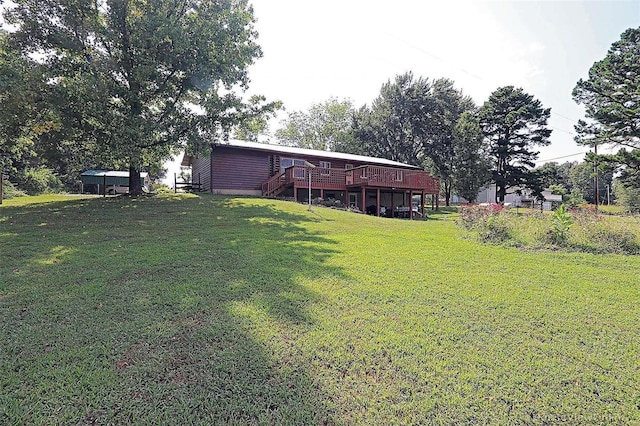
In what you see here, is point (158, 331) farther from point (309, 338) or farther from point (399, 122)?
point (399, 122)

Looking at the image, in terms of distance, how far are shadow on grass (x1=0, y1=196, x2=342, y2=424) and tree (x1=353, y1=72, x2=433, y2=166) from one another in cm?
3227

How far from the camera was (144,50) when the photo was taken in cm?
1242

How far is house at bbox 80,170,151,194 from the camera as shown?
2472 cm

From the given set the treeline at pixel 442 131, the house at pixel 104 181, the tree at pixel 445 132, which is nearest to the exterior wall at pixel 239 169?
the house at pixel 104 181

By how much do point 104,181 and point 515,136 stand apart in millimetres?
35981

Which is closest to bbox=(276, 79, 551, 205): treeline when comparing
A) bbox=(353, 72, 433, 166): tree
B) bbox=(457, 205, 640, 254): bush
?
bbox=(353, 72, 433, 166): tree

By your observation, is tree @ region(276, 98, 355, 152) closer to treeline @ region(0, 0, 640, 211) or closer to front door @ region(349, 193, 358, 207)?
front door @ region(349, 193, 358, 207)

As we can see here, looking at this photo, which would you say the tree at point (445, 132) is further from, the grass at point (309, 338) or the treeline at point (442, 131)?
the grass at point (309, 338)

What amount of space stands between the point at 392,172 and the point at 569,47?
895cm

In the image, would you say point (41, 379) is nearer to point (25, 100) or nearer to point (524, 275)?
point (524, 275)

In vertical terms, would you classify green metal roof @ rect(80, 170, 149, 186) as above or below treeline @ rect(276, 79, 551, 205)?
below

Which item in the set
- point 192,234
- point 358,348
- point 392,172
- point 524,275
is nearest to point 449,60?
point 392,172

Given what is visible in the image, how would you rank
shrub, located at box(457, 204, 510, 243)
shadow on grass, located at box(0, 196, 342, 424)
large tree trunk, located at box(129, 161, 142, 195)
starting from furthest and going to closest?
large tree trunk, located at box(129, 161, 142, 195) → shrub, located at box(457, 204, 510, 243) → shadow on grass, located at box(0, 196, 342, 424)

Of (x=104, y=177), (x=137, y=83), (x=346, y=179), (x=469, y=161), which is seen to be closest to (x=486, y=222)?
(x=346, y=179)
